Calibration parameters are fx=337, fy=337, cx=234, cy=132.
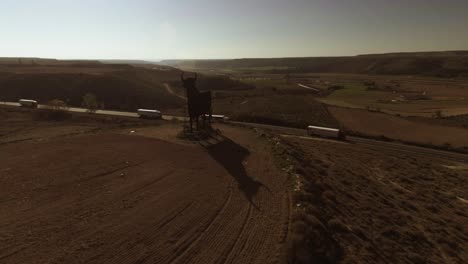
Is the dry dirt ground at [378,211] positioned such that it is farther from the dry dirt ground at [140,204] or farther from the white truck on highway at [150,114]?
the white truck on highway at [150,114]

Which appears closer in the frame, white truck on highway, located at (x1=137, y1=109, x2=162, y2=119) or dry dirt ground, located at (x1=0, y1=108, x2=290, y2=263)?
dry dirt ground, located at (x1=0, y1=108, x2=290, y2=263)

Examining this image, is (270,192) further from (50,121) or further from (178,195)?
(50,121)

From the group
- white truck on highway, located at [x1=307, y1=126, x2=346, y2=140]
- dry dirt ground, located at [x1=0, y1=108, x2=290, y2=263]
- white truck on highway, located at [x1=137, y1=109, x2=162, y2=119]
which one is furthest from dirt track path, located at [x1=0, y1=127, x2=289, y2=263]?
white truck on highway, located at [x1=137, y1=109, x2=162, y2=119]

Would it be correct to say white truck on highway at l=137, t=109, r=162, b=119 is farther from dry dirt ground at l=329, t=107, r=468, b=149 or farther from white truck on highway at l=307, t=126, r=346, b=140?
dry dirt ground at l=329, t=107, r=468, b=149

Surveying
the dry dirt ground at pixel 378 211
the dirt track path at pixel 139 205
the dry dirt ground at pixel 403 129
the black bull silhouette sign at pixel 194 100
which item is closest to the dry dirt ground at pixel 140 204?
the dirt track path at pixel 139 205

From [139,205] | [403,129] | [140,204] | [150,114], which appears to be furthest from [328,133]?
[139,205]

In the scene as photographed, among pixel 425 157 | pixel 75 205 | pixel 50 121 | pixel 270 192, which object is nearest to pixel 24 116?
pixel 50 121
